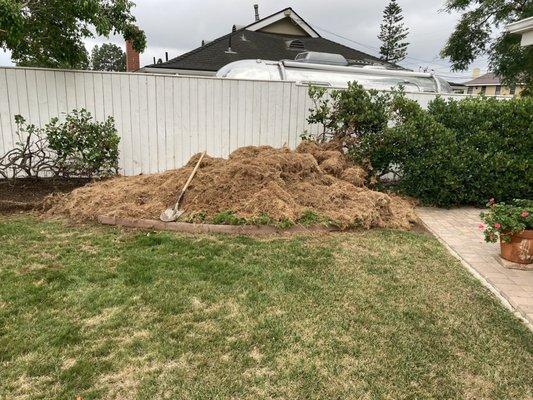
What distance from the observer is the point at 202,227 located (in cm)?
480

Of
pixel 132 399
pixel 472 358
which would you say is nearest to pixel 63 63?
pixel 132 399

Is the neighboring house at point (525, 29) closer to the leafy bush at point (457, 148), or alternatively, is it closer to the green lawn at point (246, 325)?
the leafy bush at point (457, 148)

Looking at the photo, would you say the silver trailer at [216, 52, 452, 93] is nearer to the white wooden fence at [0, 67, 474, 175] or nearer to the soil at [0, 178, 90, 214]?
the white wooden fence at [0, 67, 474, 175]

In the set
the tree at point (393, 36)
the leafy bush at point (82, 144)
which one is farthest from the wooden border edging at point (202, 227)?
the tree at point (393, 36)

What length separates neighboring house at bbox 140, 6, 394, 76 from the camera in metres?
17.0

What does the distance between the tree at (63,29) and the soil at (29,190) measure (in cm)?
218

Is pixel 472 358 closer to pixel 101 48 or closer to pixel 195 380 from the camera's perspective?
pixel 195 380

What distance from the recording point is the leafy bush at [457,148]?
621 centimetres

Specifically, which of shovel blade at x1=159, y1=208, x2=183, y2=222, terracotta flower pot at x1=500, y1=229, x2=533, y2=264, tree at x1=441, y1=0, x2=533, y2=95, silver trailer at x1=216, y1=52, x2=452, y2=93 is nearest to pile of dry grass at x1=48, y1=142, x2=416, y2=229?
shovel blade at x1=159, y1=208, x2=183, y2=222

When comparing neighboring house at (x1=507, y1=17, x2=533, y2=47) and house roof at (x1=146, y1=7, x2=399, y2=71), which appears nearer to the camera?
neighboring house at (x1=507, y1=17, x2=533, y2=47)

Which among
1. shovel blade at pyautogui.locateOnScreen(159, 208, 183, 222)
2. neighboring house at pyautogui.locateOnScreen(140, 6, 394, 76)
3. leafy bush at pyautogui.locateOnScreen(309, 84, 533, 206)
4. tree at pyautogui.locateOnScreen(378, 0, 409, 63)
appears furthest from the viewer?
tree at pyautogui.locateOnScreen(378, 0, 409, 63)

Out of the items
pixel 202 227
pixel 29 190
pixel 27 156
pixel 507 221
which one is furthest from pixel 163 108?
pixel 507 221

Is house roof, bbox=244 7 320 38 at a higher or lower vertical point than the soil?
higher

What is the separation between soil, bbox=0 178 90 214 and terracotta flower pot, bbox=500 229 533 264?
6.05 meters
